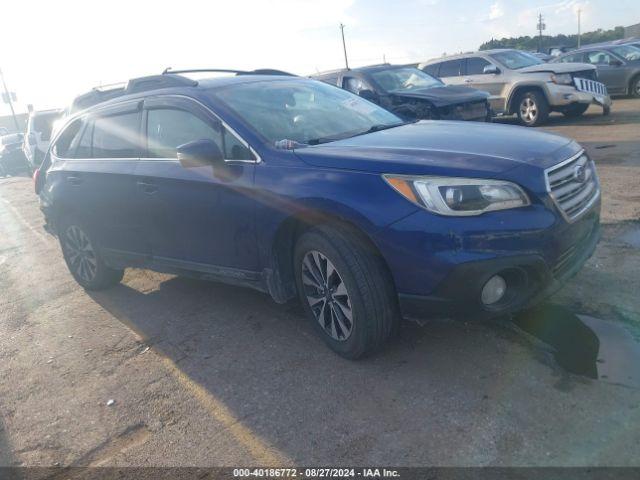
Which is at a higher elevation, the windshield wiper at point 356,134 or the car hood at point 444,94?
the windshield wiper at point 356,134

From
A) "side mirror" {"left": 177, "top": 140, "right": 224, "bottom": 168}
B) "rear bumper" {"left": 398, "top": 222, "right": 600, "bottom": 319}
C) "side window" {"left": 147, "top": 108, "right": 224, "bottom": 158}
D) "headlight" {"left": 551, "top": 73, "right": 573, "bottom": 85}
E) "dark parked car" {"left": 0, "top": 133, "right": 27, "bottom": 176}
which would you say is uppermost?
"side window" {"left": 147, "top": 108, "right": 224, "bottom": 158}

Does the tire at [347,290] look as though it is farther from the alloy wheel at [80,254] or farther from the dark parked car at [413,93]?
the dark parked car at [413,93]

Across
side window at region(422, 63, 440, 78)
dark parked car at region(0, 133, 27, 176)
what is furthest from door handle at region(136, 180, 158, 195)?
dark parked car at region(0, 133, 27, 176)

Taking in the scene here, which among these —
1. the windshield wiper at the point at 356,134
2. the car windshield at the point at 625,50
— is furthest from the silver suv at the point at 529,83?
the windshield wiper at the point at 356,134

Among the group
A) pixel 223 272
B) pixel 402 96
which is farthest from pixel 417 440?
pixel 402 96

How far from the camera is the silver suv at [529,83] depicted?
1186cm

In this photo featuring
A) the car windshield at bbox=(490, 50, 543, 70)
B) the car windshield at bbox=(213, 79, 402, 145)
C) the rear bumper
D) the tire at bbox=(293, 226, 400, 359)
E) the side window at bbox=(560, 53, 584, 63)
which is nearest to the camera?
the rear bumper

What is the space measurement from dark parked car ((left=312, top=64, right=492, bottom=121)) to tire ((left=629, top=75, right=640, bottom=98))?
299 inches

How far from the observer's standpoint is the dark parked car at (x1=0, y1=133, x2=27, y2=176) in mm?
22125

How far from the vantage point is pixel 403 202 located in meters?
2.92

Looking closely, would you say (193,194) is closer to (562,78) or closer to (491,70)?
(491,70)

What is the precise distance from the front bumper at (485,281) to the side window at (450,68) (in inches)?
460

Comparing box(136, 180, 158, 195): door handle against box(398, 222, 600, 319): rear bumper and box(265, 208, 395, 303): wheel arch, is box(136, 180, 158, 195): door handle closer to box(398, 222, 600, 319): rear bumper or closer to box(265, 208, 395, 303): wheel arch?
box(265, 208, 395, 303): wheel arch

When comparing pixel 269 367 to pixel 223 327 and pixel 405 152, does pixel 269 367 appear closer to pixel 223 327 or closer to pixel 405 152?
pixel 223 327
